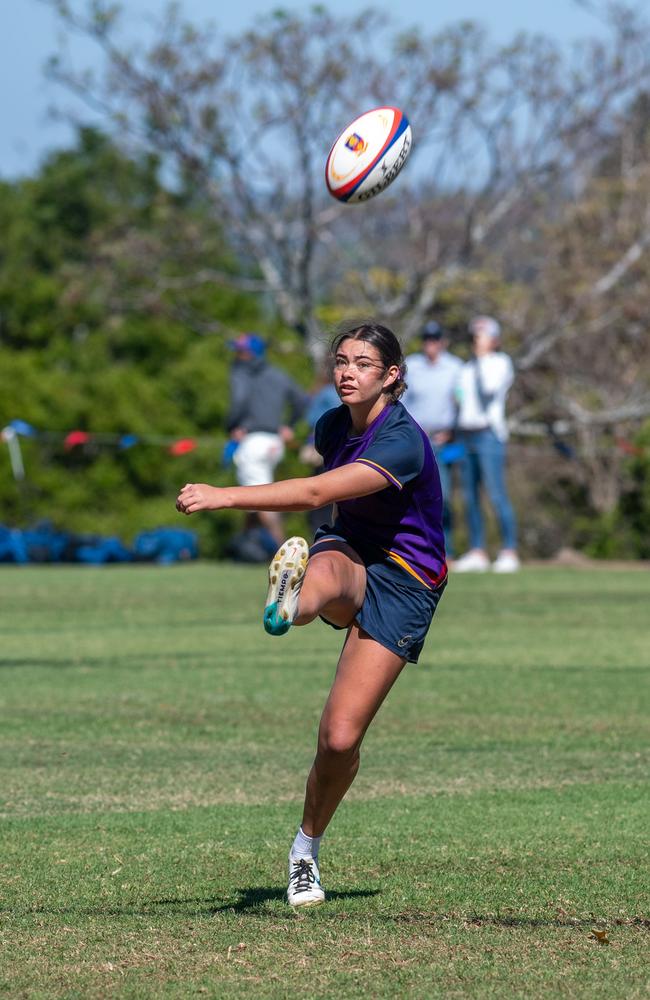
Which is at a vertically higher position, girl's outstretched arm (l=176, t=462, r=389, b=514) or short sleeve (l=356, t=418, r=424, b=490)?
short sleeve (l=356, t=418, r=424, b=490)

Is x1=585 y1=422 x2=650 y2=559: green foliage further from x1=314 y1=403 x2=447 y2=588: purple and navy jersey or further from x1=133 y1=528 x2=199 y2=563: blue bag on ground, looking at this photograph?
x1=314 y1=403 x2=447 y2=588: purple and navy jersey

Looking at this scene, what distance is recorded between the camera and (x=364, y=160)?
7.46 metres

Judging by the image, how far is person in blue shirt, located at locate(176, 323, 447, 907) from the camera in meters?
4.95

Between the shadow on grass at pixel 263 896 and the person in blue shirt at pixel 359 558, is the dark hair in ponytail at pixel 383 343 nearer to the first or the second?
the person in blue shirt at pixel 359 558

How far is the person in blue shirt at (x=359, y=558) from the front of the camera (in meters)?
4.95

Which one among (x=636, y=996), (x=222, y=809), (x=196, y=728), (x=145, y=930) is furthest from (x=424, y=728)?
(x=636, y=996)

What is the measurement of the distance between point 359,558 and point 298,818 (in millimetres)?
1423

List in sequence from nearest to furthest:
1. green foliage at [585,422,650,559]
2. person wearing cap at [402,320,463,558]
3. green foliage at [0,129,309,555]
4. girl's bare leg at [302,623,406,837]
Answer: girl's bare leg at [302,623,406,837] < person wearing cap at [402,320,463,558] < green foliage at [585,422,650,559] < green foliage at [0,129,309,555]

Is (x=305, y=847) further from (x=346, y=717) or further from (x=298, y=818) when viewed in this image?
(x=298, y=818)

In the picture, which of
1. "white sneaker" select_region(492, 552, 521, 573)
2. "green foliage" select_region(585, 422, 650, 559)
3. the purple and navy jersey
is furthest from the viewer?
"green foliage" select_region(585, 422, 650, 559)

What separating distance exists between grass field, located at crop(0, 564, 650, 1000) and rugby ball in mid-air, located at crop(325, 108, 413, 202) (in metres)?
2.66

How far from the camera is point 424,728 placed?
27.1 ft

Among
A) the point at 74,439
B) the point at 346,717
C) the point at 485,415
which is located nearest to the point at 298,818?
the point at 346,717

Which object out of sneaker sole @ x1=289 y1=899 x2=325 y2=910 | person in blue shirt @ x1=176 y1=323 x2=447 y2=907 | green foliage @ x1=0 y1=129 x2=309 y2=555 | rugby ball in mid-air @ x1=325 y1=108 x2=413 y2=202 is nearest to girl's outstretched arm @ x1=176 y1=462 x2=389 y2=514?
person in blue shirt @ x1=176 y1=323 x2=447 y2=907
